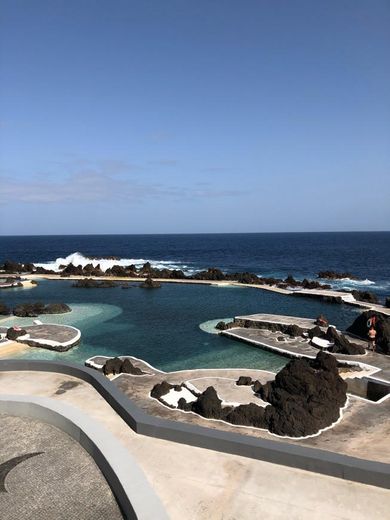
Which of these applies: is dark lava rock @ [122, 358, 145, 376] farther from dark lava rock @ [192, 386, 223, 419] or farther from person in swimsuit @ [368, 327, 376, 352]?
person in swimsuit @ [368, 327, 376, 352]

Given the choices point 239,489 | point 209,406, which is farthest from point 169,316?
point 239,489

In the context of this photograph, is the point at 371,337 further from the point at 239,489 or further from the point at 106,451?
the point at 106,451

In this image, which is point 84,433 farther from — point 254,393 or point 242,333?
point 242,333

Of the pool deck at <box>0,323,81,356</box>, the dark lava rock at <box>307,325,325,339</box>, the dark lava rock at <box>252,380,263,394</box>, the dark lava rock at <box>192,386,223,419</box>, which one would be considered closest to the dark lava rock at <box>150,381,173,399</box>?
the dark lava rock at <box>192,386,223,419</box>

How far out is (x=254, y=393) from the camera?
63.3 ft

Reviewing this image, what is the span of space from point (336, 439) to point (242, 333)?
52.8 feet

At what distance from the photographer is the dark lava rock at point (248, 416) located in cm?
1598

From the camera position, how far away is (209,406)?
54.8 ft

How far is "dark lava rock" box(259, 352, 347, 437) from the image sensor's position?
15547 millimetres

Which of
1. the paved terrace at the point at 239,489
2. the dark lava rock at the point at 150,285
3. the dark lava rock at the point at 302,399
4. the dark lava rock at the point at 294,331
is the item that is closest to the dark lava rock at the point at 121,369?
the dark lava rock at the point at 302,399

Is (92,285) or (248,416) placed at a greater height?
(92,285)

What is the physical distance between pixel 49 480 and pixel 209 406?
8.16m

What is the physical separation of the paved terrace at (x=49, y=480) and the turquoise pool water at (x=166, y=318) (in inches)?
532

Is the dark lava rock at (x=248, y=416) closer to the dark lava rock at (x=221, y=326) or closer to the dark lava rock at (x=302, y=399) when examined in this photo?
the dark lava rock at (x=302, y=399)
